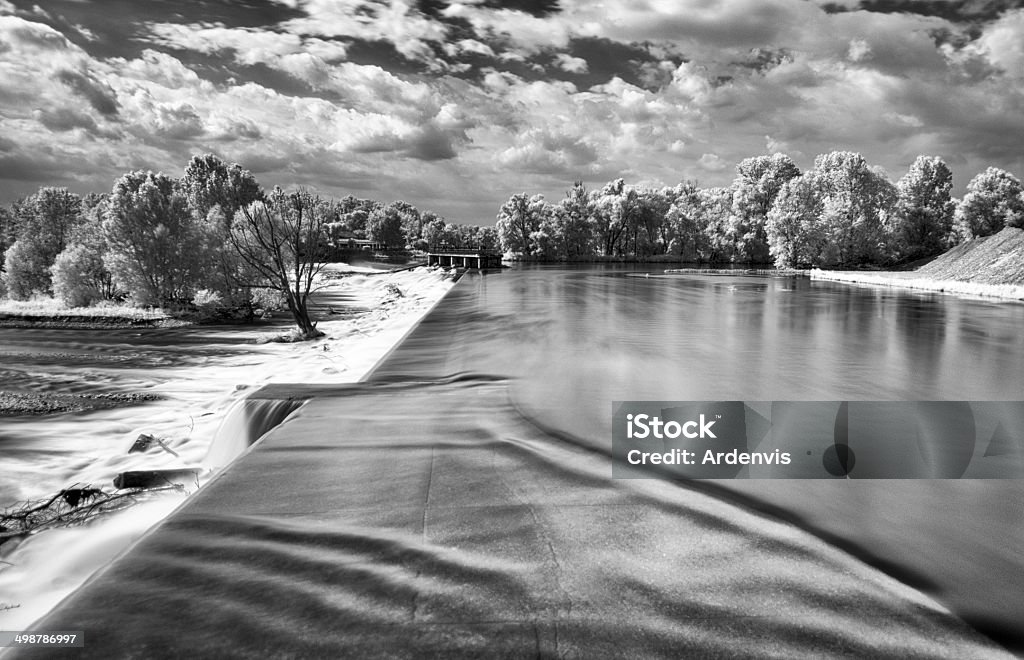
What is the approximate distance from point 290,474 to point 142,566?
218 centimetres

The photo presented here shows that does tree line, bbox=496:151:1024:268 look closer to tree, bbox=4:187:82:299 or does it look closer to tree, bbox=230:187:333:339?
tree, bbox=230:187:333:339

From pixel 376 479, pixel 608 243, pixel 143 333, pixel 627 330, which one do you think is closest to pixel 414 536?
pixel 376 479

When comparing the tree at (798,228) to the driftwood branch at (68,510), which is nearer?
the driftwood branch at (68,510)

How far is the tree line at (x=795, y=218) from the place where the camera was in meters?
75.2

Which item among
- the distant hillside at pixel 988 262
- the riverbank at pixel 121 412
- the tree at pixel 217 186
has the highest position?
the tree at pixel 217 186

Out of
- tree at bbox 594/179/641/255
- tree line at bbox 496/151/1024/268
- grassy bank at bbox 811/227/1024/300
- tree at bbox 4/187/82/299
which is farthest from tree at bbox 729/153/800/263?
tree at bbox 4/187/82/299

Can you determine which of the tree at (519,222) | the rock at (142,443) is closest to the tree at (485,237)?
the tree at (519,222)

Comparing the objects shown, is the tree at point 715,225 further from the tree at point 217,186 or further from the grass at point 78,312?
the grass at point 78,312

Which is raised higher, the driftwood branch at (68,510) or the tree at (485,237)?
the tree at (485,237)

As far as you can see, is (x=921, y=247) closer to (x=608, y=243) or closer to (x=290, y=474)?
(x=608, y=243)

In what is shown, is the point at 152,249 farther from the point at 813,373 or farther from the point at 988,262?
the point at 988,262

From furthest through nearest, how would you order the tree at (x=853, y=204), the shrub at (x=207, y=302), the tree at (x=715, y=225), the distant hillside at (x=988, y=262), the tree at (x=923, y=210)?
the tree at (x=715, y=225) → the tree at (x=923, y=210) → the tree at (x=853, y=204) → the distant hillside at (x=988, y=262) → the shrub at (x=207, y=302)

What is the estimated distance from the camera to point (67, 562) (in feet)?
19.5

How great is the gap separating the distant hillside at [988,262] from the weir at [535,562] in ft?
150
